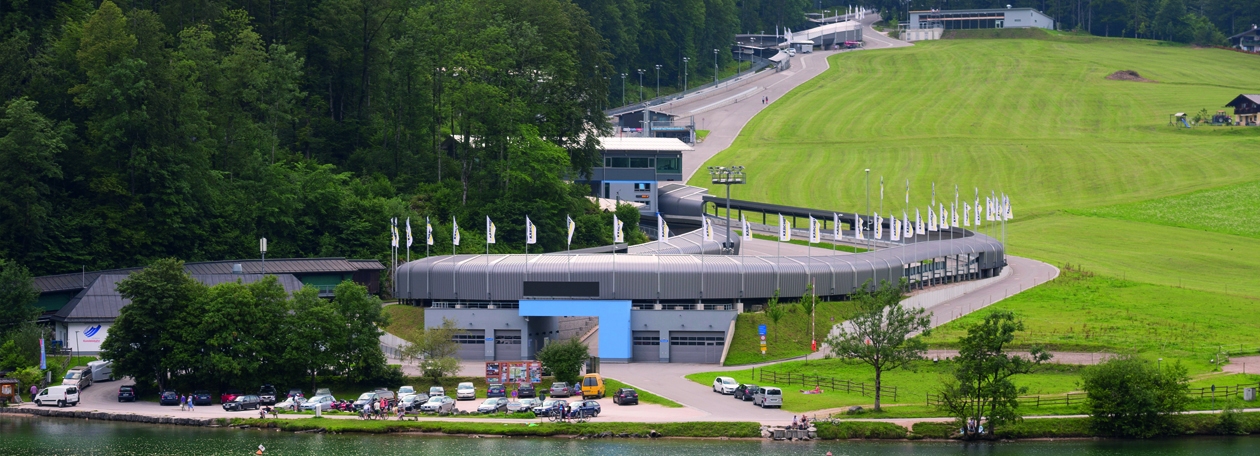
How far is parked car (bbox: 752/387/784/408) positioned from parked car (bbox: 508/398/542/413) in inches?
431

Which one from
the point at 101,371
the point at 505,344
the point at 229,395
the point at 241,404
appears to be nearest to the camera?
the point at 241,404

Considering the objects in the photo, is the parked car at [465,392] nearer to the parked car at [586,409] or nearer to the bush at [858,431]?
the parked car at [586,409]

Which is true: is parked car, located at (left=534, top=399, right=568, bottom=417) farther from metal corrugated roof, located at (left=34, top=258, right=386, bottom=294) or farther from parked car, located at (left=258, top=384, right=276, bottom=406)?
metal corrugated roof, located at (left=34, top=258, right=386, bottom=294)

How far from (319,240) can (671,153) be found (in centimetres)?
4940

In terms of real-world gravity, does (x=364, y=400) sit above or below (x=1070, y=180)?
below

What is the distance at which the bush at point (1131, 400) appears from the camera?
70.9 m

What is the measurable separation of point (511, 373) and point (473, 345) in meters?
11.3

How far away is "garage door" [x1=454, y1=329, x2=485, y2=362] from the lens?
92125 mm

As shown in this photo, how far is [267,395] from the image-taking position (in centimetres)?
7881

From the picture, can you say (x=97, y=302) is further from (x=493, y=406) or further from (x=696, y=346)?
(x=696, y=346)

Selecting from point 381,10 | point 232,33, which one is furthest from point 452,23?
point 232,33

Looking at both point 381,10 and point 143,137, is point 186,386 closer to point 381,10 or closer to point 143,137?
point 143,137

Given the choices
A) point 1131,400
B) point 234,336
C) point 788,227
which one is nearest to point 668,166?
point 788,227

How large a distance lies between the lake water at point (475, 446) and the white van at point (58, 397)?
611 cm
